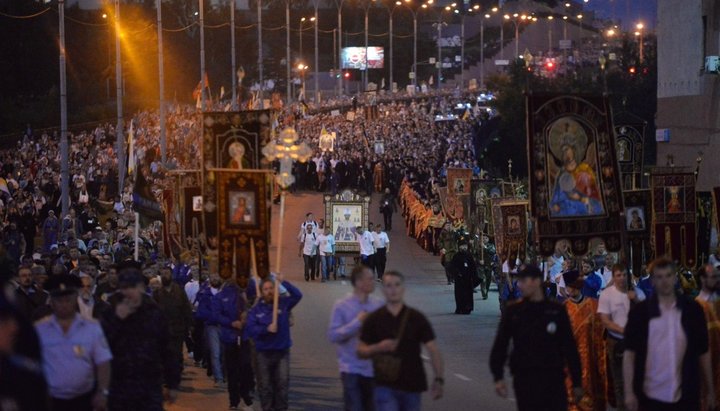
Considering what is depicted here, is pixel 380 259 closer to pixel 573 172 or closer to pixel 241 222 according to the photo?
pixel 241 222

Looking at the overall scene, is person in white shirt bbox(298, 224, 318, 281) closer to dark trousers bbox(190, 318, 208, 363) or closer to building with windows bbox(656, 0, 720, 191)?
building with windows bbox(656, 0, 720, 191)

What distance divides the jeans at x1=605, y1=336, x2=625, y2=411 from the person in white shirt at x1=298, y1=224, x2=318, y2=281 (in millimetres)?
21856

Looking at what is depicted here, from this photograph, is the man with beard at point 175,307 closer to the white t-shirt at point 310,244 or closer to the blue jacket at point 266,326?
the blue jacket at point 266,326

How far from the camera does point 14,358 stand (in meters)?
6.12

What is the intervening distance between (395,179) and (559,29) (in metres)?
85.0

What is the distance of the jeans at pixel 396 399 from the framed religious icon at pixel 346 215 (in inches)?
1085

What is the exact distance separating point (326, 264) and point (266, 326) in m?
22.5

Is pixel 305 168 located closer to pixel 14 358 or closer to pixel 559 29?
pixel 14 358

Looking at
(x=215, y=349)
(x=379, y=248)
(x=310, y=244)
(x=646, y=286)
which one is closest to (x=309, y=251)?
(x=310, y=244)

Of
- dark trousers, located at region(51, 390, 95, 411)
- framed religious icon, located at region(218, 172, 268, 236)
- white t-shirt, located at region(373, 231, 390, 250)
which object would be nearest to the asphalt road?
white t-shirt, located at region(373, 231, 390, 250)

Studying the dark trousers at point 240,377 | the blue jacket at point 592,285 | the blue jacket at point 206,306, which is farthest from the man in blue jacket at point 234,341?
the blue jacket at point 592,285

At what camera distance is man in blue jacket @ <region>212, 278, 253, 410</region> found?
16.9m

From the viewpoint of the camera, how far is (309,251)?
37062mm

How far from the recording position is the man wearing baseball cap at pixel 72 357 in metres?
10.4
